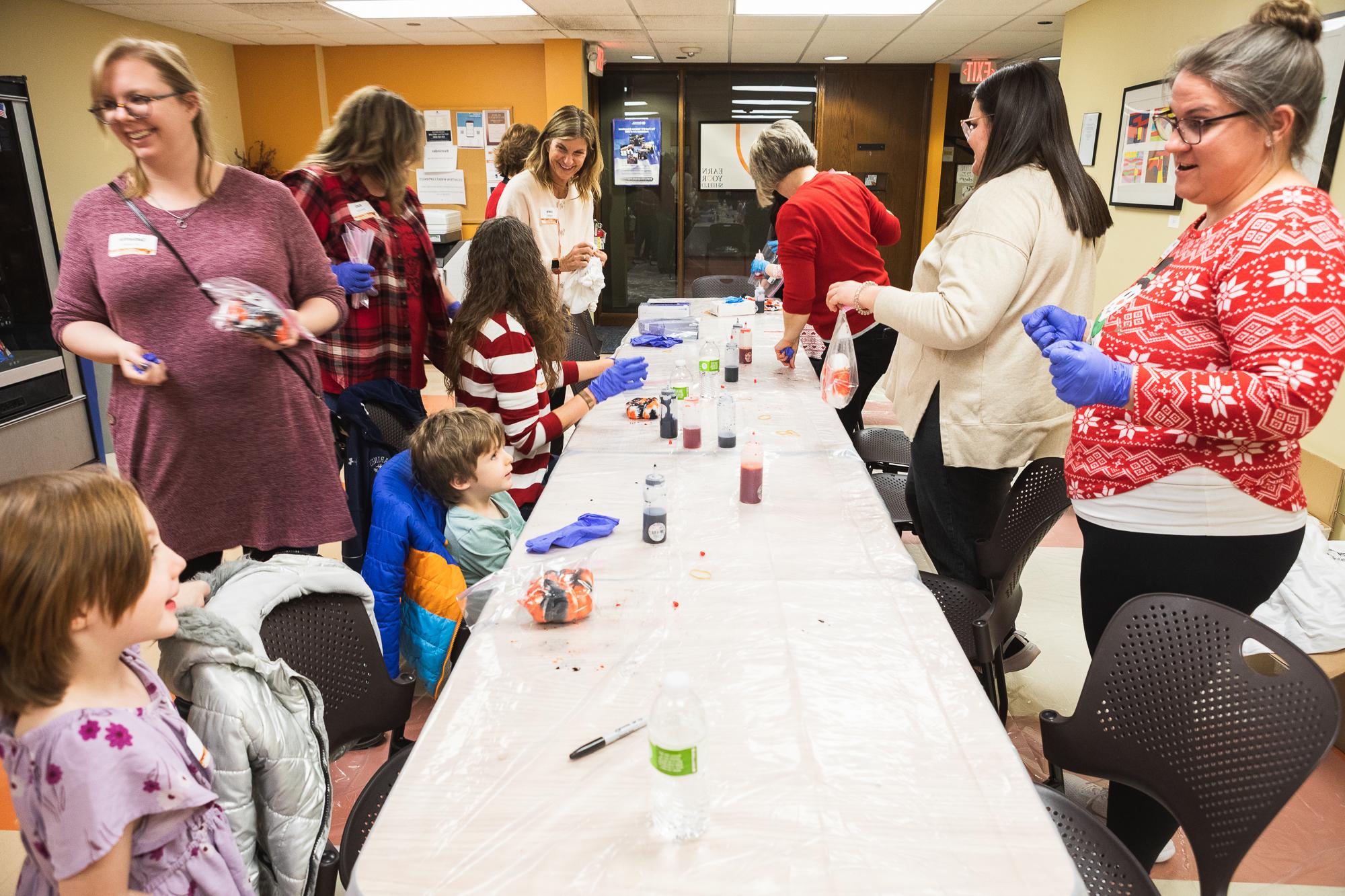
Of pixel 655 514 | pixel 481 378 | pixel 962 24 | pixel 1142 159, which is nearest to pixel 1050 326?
pixel 655 514

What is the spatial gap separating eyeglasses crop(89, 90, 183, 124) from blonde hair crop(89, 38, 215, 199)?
2cm

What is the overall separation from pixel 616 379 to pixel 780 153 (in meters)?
1.24

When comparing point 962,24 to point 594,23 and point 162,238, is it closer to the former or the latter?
point 594,23

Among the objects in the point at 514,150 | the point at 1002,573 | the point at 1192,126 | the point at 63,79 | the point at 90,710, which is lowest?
the point at 1002,573

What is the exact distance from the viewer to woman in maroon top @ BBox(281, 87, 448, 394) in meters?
2.42

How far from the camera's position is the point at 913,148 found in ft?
27.6

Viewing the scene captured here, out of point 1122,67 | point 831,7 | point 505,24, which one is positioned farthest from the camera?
point 505,24

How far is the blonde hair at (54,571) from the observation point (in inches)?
35.2

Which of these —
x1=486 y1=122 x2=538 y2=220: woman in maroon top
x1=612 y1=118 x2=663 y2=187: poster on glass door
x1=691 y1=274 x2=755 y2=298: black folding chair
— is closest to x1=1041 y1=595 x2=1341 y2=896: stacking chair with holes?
x1=486 y1=122 x2=538 y2=220: woman in maroon top

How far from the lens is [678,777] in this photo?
3.32 feet

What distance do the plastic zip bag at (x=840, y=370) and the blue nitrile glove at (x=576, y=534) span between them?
3.48 ft

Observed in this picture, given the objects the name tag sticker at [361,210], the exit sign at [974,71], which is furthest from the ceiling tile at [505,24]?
the name tag sticker at [361,210]

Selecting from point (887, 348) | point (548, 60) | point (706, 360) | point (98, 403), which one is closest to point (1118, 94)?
point (887, 348)

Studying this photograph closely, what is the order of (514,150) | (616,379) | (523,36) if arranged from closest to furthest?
(616,379)
(514,150)
(523,36)
